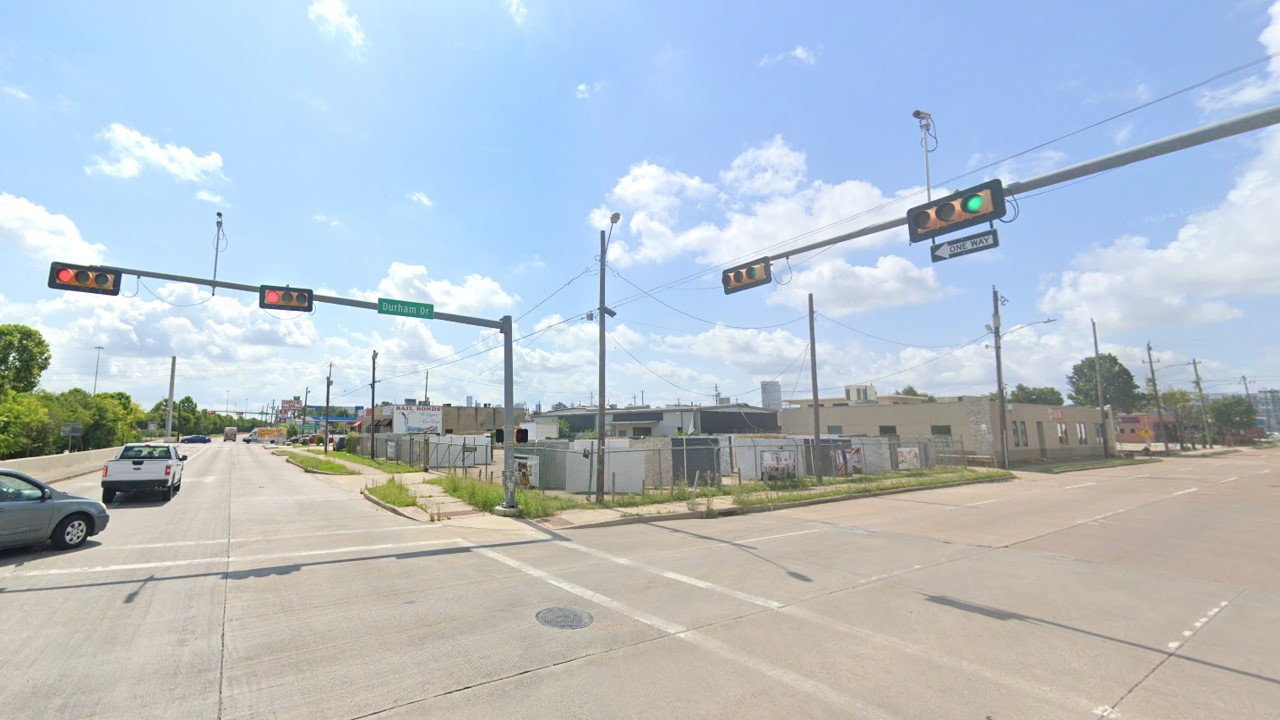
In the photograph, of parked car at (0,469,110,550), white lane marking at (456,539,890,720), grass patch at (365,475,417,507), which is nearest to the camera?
white lane marking at (456,539,890,720)

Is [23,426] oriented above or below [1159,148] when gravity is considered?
below

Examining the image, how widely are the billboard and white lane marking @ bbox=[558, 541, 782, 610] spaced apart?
5158 cm

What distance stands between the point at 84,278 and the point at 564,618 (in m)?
12.9

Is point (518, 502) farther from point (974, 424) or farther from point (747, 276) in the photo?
point (974, 424)

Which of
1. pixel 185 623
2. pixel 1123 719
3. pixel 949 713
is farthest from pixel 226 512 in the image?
pixel 1123 719

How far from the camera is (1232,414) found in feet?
278

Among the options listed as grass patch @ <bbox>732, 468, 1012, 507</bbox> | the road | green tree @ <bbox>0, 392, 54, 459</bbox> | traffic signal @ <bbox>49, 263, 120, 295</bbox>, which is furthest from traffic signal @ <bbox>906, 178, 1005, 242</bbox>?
green tree @ <bbox>0, 392, 54, 459</bbox>

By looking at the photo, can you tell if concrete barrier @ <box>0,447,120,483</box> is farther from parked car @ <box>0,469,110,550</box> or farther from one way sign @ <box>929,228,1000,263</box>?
one way sign @ <box>929,228,1000,263</box>

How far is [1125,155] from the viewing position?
23.4ft

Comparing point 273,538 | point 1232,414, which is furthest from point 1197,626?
point 1232,414

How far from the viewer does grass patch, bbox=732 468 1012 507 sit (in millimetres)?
18875

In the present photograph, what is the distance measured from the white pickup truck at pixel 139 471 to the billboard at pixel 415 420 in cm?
4070

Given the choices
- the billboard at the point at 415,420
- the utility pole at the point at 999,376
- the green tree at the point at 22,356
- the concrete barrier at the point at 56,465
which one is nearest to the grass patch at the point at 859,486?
the utility pole at the point at 999,376

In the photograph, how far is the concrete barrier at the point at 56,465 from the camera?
22969 millimetres
